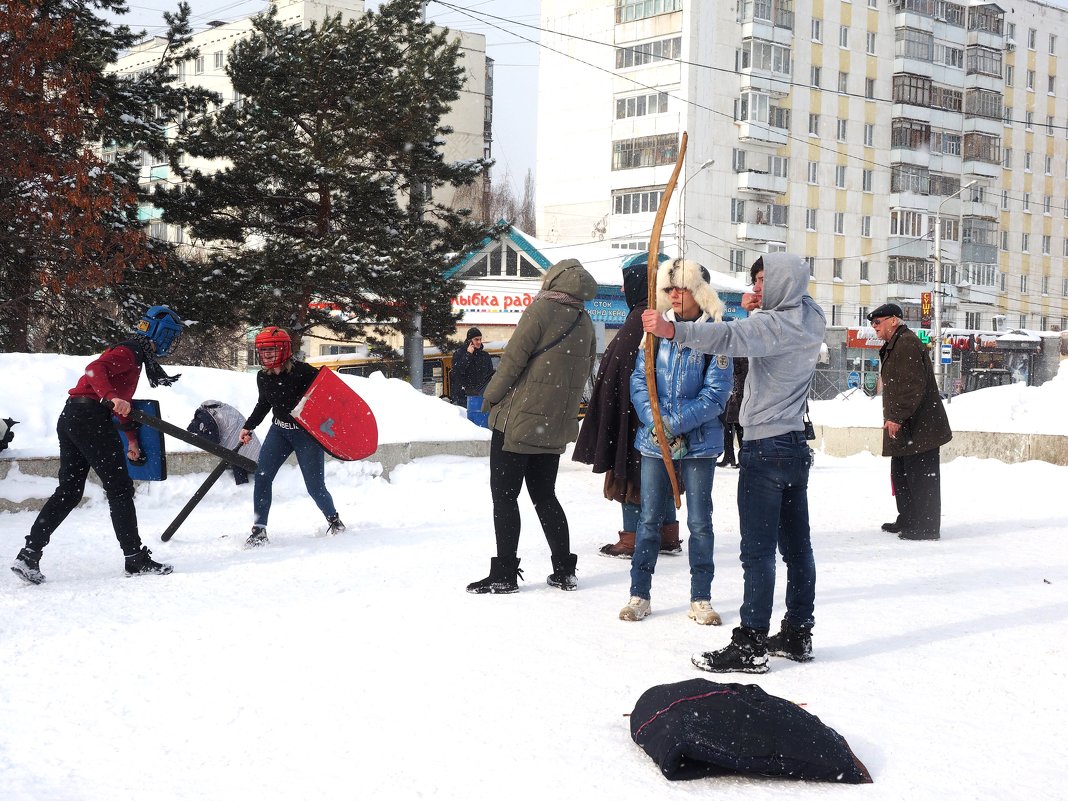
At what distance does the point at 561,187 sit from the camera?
61.8 m

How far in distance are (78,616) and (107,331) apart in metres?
16.7

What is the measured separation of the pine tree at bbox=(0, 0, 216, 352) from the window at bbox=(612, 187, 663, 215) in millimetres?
37251

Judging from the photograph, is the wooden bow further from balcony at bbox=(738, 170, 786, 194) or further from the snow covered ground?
balcony at bbox=(738, 170, 786, 194)

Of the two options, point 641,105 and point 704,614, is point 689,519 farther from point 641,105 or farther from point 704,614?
point 641,105

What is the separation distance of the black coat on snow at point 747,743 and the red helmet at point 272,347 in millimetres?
4761

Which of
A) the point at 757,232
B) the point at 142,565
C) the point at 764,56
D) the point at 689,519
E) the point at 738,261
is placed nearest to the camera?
the point at 689,519

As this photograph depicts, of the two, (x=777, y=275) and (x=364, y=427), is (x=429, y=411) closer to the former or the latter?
(x=364, y=427)

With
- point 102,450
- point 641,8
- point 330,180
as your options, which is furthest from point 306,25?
point 102,450

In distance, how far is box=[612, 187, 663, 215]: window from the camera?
56406 millimetres

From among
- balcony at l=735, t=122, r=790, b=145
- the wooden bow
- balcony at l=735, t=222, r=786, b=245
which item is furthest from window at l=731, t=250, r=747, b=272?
the wooden bow

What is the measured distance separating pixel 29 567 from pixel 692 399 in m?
3.72

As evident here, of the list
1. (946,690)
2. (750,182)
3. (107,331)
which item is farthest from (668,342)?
(750,182)

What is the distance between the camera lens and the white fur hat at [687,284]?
5168 mm

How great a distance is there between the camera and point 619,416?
6.56 metres
